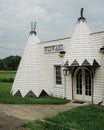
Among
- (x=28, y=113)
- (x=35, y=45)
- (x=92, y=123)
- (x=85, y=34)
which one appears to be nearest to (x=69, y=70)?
→ (x=85, y=34)

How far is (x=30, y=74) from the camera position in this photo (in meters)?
18.1

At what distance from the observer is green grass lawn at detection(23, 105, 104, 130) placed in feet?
29.9

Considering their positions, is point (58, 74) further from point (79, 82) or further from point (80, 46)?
point (80, 46)

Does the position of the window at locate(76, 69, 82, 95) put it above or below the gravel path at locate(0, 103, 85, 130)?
above

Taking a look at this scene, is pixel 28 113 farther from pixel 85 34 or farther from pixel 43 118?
pixel 85 34

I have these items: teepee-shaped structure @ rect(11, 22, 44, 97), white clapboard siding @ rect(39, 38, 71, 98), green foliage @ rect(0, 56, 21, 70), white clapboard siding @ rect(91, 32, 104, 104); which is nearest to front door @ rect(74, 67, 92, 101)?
white clapboard siding @ rect(91, 32, 104, 104)

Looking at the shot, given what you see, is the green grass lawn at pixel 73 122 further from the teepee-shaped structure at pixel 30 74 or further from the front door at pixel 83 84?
the teepee-shaped structure at pixel 30 74

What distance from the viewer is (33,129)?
883 cm

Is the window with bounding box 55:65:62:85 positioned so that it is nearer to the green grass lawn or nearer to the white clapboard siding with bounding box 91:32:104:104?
the white clapboard siding with bounding box 91:32:104:104

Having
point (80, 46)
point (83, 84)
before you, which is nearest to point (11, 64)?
point (83, 84)

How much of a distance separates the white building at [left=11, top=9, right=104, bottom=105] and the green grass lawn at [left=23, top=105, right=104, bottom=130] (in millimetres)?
3137

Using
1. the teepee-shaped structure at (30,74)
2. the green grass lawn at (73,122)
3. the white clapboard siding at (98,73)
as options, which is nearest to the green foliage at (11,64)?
the teepee-shaped structure at (30,74)

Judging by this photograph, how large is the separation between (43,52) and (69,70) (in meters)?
3.10

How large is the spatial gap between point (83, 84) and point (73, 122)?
595 cm
